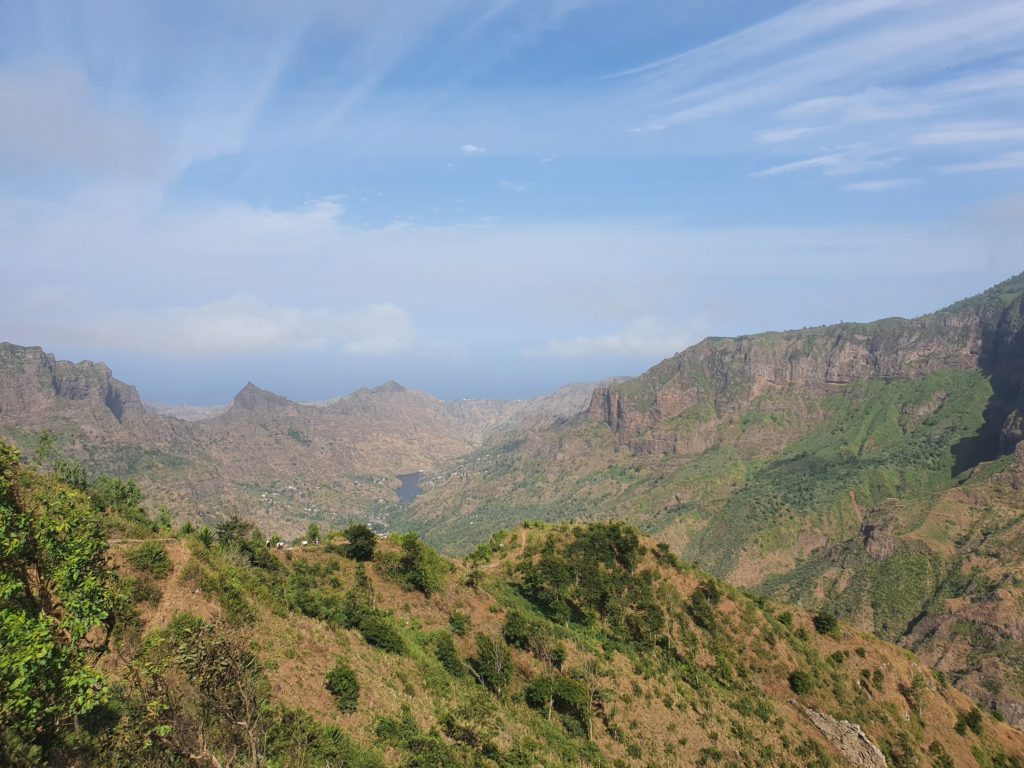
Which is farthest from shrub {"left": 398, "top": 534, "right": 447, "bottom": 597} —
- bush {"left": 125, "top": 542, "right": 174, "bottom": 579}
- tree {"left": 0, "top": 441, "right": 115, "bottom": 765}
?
tree {"left": 0, "top": 441, "right": 115, "bottom": 765}

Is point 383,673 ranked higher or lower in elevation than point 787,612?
higher

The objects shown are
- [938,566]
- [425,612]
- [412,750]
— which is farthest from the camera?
[938,566]

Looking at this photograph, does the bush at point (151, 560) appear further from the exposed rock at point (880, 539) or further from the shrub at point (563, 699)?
the exposed rock at point (880, 539)

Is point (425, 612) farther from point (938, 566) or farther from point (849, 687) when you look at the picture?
point (938, 566)

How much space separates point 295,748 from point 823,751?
175 ft

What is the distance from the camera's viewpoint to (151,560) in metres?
29.9

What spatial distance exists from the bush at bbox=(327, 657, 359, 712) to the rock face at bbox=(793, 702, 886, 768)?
50.8m

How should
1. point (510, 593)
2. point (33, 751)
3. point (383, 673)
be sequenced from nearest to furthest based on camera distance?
point (33, 751) < point (383, 673) < point (510, 593)

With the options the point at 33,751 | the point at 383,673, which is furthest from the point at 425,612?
the point at 33,751

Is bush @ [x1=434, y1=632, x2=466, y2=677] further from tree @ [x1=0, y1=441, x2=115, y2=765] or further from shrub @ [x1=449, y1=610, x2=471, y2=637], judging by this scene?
tree @ [x1=0, y1=441, x2=115, y2=765]

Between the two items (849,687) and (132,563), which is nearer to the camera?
(132,563)

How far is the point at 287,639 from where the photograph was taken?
32125 mm

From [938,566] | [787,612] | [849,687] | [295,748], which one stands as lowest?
[938,566]

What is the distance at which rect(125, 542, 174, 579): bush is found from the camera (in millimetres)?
29219
